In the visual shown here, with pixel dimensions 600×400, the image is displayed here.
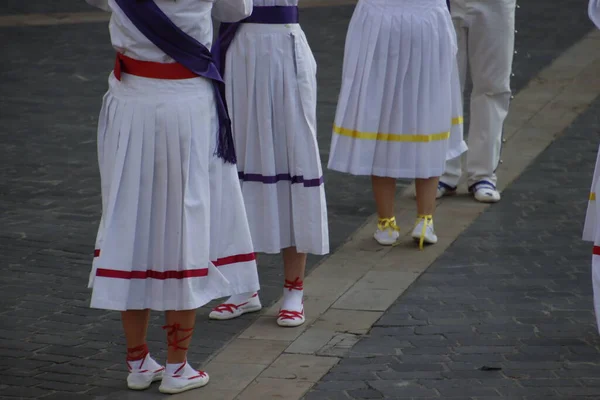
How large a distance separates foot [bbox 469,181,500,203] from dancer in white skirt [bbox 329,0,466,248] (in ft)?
3.26

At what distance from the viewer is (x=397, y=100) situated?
7.47 m

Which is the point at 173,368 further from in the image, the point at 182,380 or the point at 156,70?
the point at 156,70

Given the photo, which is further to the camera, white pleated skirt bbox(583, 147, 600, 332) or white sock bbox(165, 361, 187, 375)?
white sock bbox(165, 361, 187, 375)

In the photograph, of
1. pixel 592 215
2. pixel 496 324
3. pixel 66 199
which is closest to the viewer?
pixel 592 215

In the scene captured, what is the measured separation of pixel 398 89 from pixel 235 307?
5.92ft

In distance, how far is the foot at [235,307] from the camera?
6352 mm

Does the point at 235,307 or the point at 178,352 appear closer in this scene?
the point at 178,352

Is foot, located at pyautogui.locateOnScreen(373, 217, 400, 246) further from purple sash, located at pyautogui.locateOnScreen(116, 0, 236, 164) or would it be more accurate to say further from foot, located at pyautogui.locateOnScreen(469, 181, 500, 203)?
purple sash, located at pyautogui.locateOnScreen(116, 0, 236, 164)

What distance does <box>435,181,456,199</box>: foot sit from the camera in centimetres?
866

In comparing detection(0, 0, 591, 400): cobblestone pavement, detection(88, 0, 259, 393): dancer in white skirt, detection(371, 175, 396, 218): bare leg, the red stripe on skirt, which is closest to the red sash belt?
detection(88, 0, 259, 393): dancer in white skirt

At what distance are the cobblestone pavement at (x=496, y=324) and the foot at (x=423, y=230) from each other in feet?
0.47

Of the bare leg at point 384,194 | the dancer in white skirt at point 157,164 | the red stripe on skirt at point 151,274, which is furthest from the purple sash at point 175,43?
the bare leg at point 384,194

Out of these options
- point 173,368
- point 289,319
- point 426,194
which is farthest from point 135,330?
point 426,194

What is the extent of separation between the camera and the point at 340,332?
242 inches
